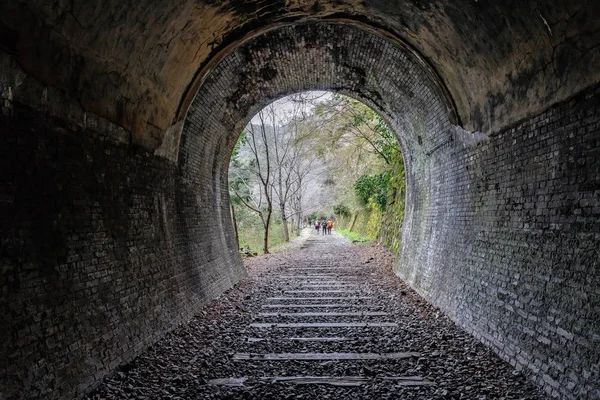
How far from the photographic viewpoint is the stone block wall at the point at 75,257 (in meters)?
3.27

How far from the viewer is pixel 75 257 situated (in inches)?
162

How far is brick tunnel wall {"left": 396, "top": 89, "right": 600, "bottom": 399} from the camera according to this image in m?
3.62

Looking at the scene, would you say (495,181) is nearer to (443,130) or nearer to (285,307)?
(443,130)

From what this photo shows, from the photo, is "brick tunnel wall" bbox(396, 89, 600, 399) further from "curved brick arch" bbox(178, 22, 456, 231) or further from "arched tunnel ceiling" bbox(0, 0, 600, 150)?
"curved brick arch" bbox(178, 22, 456, 231)

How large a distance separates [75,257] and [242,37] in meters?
4.85

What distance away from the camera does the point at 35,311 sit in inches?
135

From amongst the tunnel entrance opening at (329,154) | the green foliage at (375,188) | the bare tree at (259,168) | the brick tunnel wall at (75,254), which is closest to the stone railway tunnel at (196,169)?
the brick tunnel wall at (75,254)

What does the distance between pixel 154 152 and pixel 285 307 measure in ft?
12.2

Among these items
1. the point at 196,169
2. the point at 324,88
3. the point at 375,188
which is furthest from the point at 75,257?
the point at 375,188

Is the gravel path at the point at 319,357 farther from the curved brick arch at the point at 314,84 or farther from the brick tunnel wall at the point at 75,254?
the curved brick arch at the point at 314,84

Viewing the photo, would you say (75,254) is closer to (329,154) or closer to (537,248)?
(537,248)

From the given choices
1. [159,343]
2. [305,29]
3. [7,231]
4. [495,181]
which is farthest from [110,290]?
[305,29]

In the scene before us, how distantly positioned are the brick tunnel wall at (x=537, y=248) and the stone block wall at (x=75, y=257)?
442 cm

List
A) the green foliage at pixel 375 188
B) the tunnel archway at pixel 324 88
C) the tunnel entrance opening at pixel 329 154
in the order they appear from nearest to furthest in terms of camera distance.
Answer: the tunnel archway at pixel 324 88
the tunnel entrance opening at pixel 329 154
the green foliage at pixel 375 188
